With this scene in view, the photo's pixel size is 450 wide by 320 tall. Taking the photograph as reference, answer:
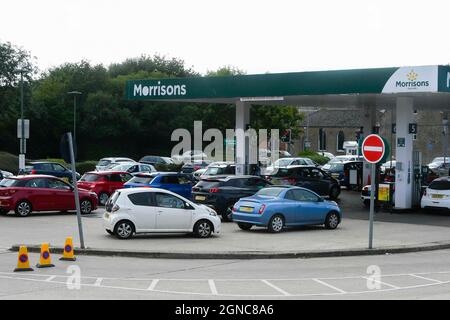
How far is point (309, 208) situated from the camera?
23.0m

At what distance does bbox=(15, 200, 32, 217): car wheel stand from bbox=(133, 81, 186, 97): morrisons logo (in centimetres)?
917

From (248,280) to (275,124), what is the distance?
5611cm

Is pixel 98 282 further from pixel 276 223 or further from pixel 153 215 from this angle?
pixel 276 223

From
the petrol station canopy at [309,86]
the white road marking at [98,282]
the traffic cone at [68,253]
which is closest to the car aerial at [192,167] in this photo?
the petrol station canopy at [309,86]

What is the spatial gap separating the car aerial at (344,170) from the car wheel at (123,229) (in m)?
22.2

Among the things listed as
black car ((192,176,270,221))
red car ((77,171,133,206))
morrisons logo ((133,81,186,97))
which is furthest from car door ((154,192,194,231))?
morrisons logo ((133,81,186,97))

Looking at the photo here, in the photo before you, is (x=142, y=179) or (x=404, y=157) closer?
(x=404, y=157)

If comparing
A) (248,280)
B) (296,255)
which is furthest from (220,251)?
(248,280)

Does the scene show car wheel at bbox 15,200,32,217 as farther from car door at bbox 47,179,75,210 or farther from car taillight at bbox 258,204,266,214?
car taillight at bbox 258,204,266,214

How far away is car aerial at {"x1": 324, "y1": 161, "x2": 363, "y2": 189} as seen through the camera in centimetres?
4050

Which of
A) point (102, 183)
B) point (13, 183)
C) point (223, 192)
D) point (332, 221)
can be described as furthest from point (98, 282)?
point (102, 183)

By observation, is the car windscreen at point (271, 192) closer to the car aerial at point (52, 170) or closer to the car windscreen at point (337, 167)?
the car aerial at point (52, 170)

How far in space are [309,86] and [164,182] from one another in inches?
270
